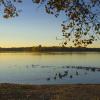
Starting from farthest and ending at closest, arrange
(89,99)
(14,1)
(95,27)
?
(89,99) → (14,1) → (95,27)

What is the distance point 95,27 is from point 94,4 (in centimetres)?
92

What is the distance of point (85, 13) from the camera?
14453mm

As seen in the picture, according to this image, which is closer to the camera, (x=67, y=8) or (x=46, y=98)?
(x=67, y=8)

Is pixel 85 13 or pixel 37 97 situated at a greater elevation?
pixel 85 13

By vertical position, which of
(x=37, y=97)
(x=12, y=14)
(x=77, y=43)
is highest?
(x=12, y=14)

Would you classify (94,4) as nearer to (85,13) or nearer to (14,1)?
(85,13)

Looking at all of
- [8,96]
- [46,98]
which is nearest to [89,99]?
[46,98]

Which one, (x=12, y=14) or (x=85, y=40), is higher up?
(x=12, y=14)

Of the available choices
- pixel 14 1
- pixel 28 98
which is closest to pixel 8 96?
pixel 28 98

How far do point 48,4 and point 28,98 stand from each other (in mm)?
6196

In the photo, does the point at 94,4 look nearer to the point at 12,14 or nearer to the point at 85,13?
the point at 85,13

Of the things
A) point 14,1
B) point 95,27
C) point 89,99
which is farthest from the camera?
point 89,99

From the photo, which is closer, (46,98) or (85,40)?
(85,40)

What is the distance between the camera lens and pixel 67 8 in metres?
14.5
